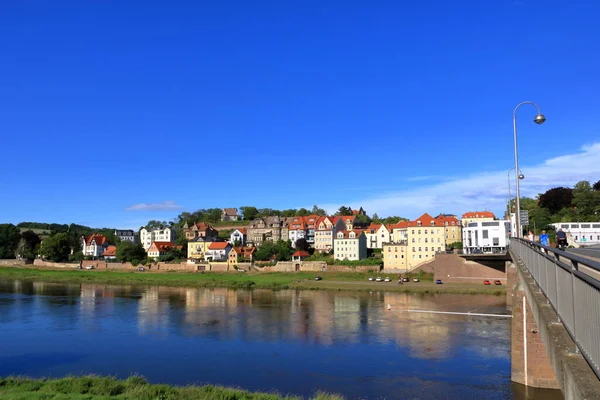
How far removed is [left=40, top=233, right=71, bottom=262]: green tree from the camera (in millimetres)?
101625

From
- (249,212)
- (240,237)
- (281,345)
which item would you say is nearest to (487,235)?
(281,345)

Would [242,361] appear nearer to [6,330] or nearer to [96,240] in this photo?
[6,330]

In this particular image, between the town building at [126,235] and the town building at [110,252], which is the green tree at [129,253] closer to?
the town building at [110,252]

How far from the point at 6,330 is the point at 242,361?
1977 cm

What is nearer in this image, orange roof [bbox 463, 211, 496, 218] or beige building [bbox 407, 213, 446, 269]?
beige building [bbox 407, 213, 446, 269]

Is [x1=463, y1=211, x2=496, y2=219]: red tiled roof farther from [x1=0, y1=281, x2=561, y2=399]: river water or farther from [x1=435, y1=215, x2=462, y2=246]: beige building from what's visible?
[x1=0, y1=281, x2=561, y2=399]: river water

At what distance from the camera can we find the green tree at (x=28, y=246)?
112 metres

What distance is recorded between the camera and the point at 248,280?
69812 millimetres

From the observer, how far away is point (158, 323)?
36594 millimetres

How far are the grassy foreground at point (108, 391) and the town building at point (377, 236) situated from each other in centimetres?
7670

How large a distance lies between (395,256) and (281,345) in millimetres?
45651

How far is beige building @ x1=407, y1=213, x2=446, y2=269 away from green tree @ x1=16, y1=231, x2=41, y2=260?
8865cm

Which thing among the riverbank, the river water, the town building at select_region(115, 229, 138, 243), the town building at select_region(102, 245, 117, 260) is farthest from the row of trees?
the town building at select_region(115, 229, 138, 243)

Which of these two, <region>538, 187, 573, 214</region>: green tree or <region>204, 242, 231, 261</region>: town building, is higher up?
<region>538, 187, 573, 214</region>: green tree
